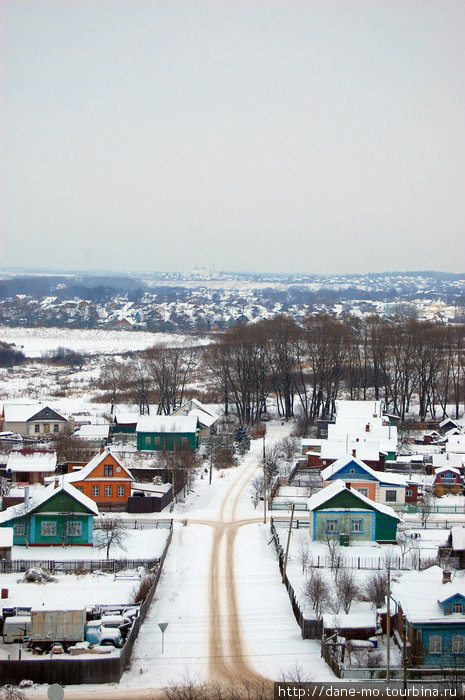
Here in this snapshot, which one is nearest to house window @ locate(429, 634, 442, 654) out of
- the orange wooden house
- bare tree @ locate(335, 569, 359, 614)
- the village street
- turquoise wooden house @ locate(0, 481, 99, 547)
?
the village street

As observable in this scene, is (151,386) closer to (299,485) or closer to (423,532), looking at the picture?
(299,485)

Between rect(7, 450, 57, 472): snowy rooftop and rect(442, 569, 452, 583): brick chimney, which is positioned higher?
rect(442, 569, 452, 583): brick chimney

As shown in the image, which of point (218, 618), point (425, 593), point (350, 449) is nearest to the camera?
point (425, 593)

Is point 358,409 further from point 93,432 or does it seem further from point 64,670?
point 64,670

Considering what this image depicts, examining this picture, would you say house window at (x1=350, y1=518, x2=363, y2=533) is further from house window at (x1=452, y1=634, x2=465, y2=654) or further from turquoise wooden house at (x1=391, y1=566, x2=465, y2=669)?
house window at (x1=452, y1=634, x2=465, y2=654)

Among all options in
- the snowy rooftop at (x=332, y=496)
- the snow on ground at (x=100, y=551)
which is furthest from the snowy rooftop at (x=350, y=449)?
the snow on ground at (x=100, y=551)

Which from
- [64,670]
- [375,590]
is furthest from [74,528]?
[375,590]
